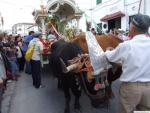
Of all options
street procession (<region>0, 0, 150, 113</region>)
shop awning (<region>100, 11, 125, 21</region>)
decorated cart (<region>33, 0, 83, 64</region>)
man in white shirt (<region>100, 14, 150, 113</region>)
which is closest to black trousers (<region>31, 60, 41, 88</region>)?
street procession (<region>0, 0, 150, 113</region>)

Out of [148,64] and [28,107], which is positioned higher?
[148,64]

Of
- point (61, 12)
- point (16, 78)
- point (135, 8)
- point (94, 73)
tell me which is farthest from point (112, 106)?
point (135, 8)

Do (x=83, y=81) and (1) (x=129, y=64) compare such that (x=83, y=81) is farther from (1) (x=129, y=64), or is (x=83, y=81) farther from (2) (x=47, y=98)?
(2) (x=47, y=98)

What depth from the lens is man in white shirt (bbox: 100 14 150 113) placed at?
333 centimetres

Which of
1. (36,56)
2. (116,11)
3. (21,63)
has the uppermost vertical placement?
(116,11)

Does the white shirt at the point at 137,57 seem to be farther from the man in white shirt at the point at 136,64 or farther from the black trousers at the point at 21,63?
the black trousers at the point at 21,63

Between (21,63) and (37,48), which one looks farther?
(21,63)

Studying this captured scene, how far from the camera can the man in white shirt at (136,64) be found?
333 centimetres

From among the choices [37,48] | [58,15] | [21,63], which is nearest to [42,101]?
[37,48]

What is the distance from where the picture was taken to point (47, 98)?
25.8ft

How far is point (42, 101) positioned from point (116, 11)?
666 inches

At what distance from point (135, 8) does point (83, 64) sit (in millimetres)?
16107

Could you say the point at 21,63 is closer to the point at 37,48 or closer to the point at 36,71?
the point at 36,71

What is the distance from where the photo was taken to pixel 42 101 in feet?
24.9
